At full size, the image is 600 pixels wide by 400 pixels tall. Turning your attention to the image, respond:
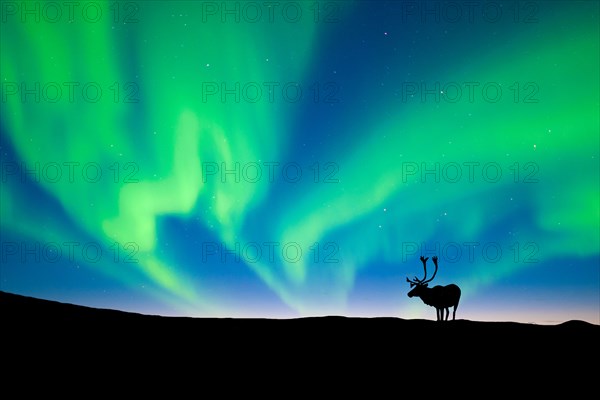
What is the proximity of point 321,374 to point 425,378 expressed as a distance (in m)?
2.04

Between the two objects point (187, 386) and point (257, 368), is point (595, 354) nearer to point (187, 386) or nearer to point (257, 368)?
point (257, 368)

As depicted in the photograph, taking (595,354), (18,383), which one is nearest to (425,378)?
(595,354)

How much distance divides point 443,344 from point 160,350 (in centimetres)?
647

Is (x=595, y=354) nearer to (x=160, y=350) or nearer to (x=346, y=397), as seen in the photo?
(x=346, y=397)

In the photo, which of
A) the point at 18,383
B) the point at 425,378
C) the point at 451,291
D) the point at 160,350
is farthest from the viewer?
the point at 451,291

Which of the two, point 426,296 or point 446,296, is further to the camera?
point 426,296

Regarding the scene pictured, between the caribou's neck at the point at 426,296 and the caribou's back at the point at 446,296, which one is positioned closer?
the caribou's back at the point at 446,296

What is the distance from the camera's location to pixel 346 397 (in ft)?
24.6

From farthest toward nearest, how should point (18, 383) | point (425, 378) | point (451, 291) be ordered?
point (451, 291) → point (425, 378) → point (18, 383)

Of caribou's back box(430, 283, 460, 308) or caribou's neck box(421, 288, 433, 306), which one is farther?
caribou's neck box(421, 288, 433, 306)

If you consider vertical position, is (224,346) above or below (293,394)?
above

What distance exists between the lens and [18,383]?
23.5 ft

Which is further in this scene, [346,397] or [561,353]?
[561,353]

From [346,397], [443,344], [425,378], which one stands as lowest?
[346,397]
